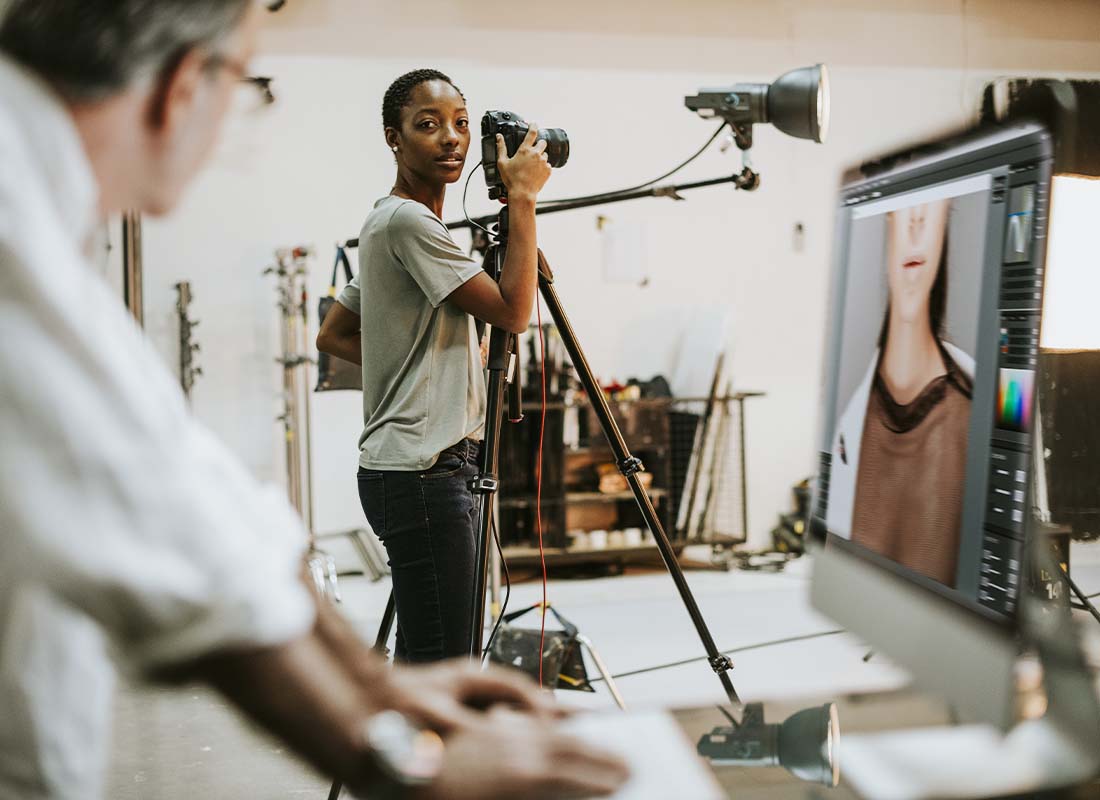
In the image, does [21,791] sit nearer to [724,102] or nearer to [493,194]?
[493,194]

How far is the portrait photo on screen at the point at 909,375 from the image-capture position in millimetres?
667

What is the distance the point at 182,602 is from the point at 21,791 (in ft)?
0.69

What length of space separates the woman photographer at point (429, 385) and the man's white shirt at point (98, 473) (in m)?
1.08

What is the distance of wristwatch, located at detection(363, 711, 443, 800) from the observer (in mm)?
396

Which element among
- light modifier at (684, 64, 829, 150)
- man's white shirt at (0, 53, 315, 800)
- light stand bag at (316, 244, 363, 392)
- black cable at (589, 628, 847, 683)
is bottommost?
black cable at (589, 628, 847, 683)

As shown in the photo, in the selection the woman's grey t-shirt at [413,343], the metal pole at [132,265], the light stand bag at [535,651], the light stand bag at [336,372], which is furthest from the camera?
the metal pole at [132,265]

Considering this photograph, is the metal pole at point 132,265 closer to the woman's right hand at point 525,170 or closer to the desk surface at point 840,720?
the woman's right hand at point 525,170

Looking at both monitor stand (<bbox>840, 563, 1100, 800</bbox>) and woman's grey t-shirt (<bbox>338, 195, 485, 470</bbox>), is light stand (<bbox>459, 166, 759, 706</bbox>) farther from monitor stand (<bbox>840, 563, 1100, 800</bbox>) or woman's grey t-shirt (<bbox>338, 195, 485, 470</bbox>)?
monitor stand (<bbox>840, 563, 1100, 800</bbox>)

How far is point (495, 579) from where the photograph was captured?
2.99 m

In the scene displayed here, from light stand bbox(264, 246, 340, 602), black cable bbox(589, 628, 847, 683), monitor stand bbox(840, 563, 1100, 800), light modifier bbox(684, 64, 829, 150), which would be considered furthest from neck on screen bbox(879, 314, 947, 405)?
light stand bbox(264, 246, 340, 602)

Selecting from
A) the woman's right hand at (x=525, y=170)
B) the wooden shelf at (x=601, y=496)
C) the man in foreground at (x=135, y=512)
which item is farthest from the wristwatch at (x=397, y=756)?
the wooden shelf at (x=601, y=496)

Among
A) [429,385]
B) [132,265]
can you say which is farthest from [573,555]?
[429,385]

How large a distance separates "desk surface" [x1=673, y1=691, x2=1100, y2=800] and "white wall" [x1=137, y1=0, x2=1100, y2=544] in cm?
341

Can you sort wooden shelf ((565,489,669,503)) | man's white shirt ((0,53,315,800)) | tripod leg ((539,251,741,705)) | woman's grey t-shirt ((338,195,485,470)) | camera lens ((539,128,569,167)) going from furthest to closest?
wooden shelf ((565,489,669,503)), tripod leg ((539,251,741,705)), camera lens ((539,128,569,167)), woman's grey t-shirt ((338,195,485,470)), man's white shirt ((0,53,315,800))
